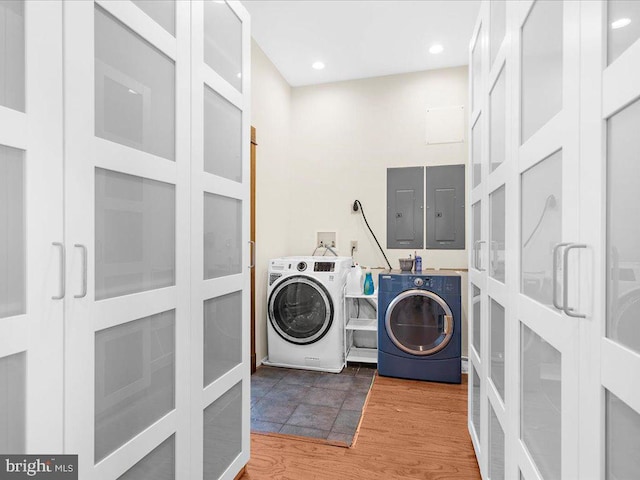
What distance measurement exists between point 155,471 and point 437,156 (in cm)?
337

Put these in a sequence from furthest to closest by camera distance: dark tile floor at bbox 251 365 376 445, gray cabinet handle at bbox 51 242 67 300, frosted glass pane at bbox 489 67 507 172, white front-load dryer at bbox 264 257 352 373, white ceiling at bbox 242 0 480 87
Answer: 1. white front-load dryer at bbox 264 257 352 373
2. white ceiling at bbox 242 0 480 87
3. dark tile floor at bbox 251 365 376 445
4. frosted glass pane at bbox 489 67 507 172
5. gray cabinet handle at bbox 51 242 67 300

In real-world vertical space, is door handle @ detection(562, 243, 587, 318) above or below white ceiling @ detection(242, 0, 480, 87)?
below

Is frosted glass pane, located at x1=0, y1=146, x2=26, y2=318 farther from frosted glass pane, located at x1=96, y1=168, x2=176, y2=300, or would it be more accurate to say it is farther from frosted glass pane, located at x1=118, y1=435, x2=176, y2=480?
frosted glass pane, located at x1=118, y1=435, x2=176, y2=480

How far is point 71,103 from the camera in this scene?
0.88 meters

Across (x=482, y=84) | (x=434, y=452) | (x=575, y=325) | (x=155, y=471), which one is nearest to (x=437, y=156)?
(x=482, y=84)

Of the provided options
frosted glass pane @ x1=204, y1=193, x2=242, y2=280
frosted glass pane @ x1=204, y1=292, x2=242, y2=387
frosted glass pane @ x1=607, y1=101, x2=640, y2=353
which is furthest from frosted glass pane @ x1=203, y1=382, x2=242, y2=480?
frosted glass pane @ x1=607, y1=101, x2=640, y2=353

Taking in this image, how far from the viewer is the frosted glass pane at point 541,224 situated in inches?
35.4

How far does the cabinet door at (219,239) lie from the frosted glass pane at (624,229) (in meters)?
1.24

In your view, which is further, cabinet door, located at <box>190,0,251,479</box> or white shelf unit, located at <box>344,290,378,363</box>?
white shelf unit, located at <box>344,290,378,363</box>

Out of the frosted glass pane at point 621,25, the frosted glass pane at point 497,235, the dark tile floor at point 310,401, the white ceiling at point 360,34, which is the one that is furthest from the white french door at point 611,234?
the white ceiling at point 360,34

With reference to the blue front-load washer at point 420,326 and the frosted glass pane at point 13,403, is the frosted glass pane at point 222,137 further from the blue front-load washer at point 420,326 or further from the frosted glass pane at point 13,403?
the blue front-load washer at point 420,326

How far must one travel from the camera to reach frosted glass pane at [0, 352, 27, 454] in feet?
2.52

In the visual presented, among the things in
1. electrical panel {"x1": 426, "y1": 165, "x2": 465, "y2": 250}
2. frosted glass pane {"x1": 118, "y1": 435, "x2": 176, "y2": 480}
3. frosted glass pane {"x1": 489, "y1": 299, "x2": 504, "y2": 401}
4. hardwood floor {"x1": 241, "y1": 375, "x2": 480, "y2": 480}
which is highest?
electrical panel {"x1": 426, "y1": 165, "x2": 465, "y2": 250}

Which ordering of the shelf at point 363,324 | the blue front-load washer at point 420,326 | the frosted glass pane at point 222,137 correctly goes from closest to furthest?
the frosted glass pane at point 222,137, the blue front-load washer at point 420,326, the shelf at point 363,324
